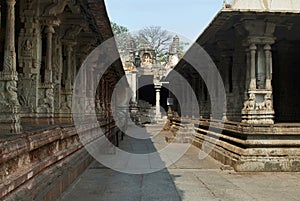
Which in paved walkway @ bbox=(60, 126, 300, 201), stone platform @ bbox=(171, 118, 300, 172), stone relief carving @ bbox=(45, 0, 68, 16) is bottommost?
paved walkway @ bbox=(60, 126, 300, 201)

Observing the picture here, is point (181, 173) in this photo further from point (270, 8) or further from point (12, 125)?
point (12, 125)

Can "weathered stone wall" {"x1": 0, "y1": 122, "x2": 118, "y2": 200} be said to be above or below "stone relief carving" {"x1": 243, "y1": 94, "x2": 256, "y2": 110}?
below

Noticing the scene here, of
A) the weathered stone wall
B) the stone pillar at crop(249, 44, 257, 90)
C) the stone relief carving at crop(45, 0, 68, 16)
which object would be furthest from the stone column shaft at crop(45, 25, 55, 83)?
the stone pillar at crop(249, 44, 257, 90)

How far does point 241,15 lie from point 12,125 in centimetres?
607

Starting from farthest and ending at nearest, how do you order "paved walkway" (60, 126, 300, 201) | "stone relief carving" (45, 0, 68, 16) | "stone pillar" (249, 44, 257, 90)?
"stone pillar" (249, 44, 257, 90)
"stone relief carving" (45, 0, 68, 16)
"paved walkway" (60, 126, 300, 201)

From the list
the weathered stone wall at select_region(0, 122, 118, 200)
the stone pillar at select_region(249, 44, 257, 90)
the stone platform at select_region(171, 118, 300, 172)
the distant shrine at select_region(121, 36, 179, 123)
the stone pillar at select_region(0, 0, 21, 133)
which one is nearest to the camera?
the weathered stone wall at select_region(0, 122, 118, 200)

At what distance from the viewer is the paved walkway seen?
6.54 metres

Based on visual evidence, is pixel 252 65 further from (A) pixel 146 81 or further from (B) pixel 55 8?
(A) pixel 146 81

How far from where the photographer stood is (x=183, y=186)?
7.47 meters

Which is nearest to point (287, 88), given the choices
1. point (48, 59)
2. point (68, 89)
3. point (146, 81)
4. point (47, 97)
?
point (68, 89)

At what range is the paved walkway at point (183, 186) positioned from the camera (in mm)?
6543

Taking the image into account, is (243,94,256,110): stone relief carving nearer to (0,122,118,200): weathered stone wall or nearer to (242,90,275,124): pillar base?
(242,90,275,124): pillar base

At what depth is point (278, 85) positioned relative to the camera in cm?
1355

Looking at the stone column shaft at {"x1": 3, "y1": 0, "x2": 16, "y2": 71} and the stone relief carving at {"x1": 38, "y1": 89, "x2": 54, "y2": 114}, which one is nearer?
the stone column shaft at {"x1": 3, "y1": 0, "x2": 16, "y2": 71}
